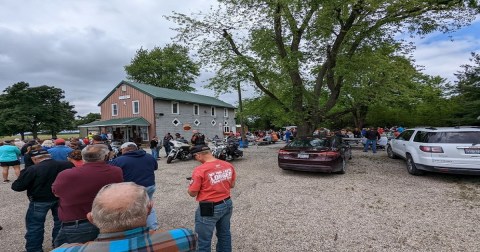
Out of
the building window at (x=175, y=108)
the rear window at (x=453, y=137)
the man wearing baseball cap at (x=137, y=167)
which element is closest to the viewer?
the man wearing baseball cap at (x=137, y=167)

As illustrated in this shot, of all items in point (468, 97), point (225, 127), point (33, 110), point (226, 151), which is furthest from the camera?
point (225, 127)

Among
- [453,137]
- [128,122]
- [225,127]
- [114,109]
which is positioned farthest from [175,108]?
[453,137]

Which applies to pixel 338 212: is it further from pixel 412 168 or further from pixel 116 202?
pixel 116 202

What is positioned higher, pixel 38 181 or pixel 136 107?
pixel 136 107

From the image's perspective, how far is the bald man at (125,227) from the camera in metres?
1.40

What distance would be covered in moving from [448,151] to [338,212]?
4366 mm

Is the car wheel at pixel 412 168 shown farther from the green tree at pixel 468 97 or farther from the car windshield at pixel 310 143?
the green tree at pixel 468 97

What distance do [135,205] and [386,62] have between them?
13.2 m

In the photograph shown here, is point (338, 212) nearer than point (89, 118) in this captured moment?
Yes

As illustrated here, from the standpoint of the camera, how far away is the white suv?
7285 millimetres

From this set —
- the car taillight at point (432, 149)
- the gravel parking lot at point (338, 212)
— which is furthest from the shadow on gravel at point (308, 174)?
the car taillight at point (432, 149)

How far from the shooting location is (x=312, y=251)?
3.90 metres

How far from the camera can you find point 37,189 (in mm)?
3602

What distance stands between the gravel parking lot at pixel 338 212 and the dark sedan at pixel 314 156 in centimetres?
38
